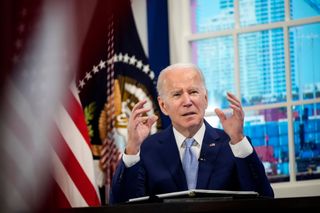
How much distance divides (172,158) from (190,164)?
0.07m

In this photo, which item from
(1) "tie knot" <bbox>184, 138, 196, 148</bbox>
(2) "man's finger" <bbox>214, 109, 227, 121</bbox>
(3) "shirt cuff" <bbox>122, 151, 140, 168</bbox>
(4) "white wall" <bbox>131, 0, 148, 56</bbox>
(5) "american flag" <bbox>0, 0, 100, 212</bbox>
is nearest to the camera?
(5) "american flag" <bbox>0, 0, 100, 212</bbox>

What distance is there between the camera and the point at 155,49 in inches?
144

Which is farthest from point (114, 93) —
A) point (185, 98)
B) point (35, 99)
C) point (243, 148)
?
point (35, 99)

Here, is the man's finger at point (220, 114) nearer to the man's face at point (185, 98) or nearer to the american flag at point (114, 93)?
the man's face at point (185, 98)

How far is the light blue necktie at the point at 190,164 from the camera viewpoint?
2312 millimetres

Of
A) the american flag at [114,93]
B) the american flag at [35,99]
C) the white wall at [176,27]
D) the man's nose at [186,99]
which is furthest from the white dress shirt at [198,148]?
the american flag at [35,99]

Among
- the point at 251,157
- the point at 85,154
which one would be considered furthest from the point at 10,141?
the point at 85,154

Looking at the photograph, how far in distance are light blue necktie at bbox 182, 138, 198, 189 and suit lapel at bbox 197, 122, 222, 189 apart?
0.12 ft

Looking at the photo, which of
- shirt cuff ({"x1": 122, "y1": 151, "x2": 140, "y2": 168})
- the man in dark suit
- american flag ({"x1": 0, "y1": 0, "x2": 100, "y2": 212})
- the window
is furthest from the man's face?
american flag ({"x1": 0, "y1": 0, "x2": 100, "y2": 212})

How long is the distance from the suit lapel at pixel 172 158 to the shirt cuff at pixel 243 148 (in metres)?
0.25

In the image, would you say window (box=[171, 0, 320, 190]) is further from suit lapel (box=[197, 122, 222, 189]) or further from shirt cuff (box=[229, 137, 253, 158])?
shirt cuff (box=[229, 137, 253, 158])

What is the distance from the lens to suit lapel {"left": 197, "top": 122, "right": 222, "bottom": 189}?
2.27 meters

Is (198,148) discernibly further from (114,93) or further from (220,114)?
(114,93)

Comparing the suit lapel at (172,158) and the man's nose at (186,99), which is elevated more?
the man's nose at (186,99)
